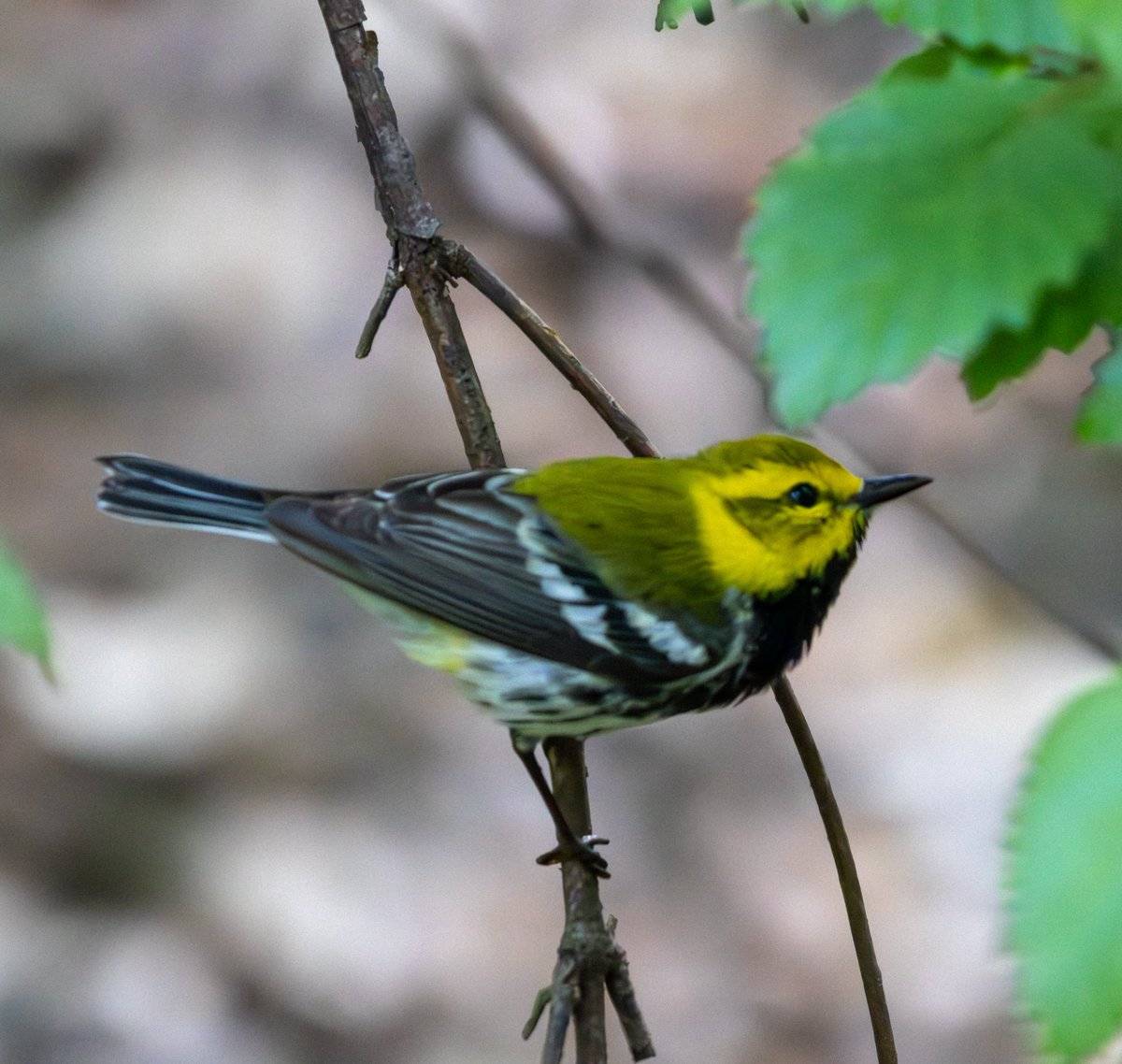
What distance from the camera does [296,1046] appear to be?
9.63 feet

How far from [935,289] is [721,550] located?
3.89ft

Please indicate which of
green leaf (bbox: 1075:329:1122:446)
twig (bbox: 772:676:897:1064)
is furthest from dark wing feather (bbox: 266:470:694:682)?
green leaf (bbox: 1075:329:1122:446)

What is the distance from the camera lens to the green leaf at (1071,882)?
22.8 inches

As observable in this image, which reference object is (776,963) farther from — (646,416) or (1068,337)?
(1068,337)

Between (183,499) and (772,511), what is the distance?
0.79m

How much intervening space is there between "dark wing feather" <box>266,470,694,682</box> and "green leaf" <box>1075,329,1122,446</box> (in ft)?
3.89

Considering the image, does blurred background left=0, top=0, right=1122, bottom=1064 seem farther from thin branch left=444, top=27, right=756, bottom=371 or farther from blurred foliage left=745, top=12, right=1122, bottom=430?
blurred foliage left=745, top=12, right=1122, bottom=430

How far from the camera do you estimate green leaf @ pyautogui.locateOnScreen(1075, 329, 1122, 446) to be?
69 cm

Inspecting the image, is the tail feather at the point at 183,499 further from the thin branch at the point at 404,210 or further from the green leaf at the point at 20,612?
the green leaf at the point at 20,612

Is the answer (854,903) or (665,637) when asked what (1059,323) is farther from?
(665,637)

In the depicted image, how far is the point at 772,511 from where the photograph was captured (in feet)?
6.09

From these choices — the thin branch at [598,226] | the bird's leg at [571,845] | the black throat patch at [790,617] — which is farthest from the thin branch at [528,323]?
the bird's leg at [571,845]

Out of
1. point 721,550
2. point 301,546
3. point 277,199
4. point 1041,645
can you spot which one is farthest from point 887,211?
point 277,199

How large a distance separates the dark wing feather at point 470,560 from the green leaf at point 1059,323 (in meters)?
1.06
